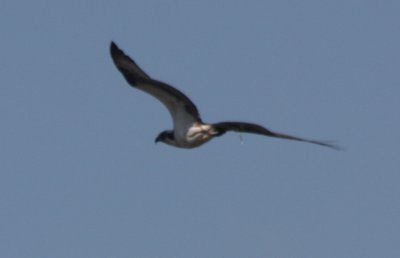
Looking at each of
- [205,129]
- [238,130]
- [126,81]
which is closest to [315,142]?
[238,130]

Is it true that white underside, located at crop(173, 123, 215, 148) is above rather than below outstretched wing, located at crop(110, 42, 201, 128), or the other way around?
below

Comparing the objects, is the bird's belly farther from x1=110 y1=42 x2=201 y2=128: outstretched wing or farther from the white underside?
x1=110 y1=42 x2=201 y2=128: outstretched wing

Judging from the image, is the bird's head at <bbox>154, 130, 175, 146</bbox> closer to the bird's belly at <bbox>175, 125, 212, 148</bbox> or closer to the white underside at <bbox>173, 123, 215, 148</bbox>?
the white underside at <bbox>173, 123, 215, 148</bbox>

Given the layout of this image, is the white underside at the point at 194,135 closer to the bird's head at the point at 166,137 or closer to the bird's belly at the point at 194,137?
the bird's belly at the point at 194,137

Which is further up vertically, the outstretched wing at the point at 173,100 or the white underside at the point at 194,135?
the outstretched wing at the point at 173,100

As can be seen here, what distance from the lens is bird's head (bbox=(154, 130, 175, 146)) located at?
94.8 ft

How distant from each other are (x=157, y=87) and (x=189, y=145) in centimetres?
144

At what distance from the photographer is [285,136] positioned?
80.1 ft

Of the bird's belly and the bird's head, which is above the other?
the bird's head

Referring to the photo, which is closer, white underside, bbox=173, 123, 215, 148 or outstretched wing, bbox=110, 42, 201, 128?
white underside, bbox=173, 123, 215, 148

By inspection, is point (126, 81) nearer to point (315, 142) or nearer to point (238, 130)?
point (238, 130)

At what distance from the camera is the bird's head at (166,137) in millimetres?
28909

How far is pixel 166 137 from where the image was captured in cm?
2912

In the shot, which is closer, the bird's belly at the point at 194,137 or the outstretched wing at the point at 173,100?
the bird's belly at the point at 194,137
